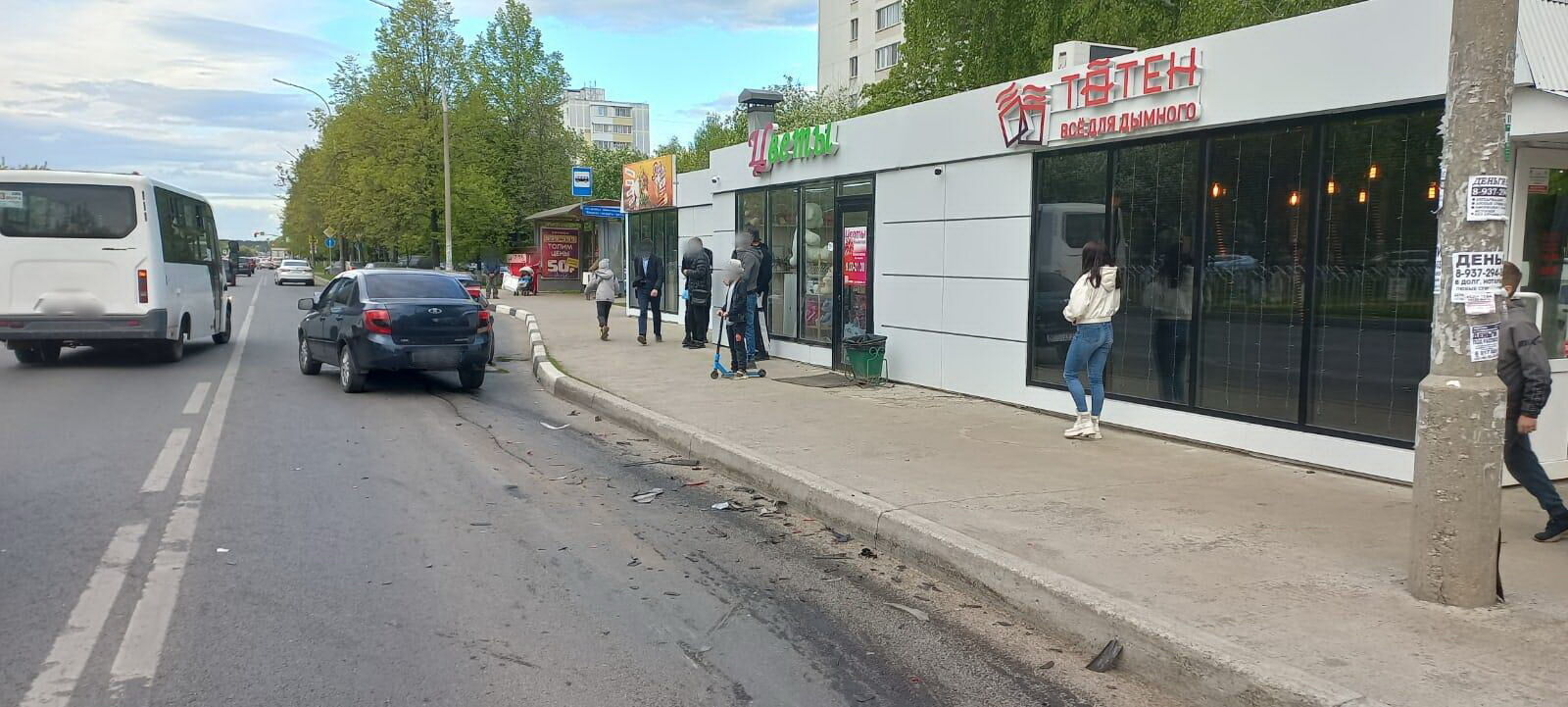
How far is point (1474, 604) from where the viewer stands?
4.66 metres

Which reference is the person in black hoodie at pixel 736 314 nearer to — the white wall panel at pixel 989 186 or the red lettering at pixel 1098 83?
the white wall panel at pixel 989 186

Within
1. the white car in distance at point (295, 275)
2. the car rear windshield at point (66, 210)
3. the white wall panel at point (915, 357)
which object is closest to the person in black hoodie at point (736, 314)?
the white wall panel at point (915, 357)

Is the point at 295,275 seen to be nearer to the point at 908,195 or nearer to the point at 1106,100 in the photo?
the point at 908,195

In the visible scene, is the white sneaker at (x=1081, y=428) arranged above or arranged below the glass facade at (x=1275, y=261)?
below

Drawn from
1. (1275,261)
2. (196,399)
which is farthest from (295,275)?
(1275,261)

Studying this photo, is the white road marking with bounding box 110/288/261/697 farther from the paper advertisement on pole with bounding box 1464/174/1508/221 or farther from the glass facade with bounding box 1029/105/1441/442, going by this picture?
the glass facade with bounding box 1029/105/1441/442

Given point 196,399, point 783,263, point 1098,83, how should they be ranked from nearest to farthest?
point 1098,83, point 196,399, point 783,263

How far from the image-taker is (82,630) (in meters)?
4.71

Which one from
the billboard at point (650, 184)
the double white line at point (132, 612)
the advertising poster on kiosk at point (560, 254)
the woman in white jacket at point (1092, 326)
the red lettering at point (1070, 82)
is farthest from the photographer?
the advertising poster on kiosk at point (560, 254)

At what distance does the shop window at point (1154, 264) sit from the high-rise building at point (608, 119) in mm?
142995

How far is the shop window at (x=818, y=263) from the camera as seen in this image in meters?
14.4

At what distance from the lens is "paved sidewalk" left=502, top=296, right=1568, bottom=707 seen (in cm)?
419

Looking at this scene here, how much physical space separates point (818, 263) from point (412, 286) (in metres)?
5.37

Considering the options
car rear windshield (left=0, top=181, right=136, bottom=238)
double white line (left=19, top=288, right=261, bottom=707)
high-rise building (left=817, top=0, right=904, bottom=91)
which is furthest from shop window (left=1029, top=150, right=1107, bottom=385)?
high-rise building (left=817, top=0, right=904, bottom=91)
